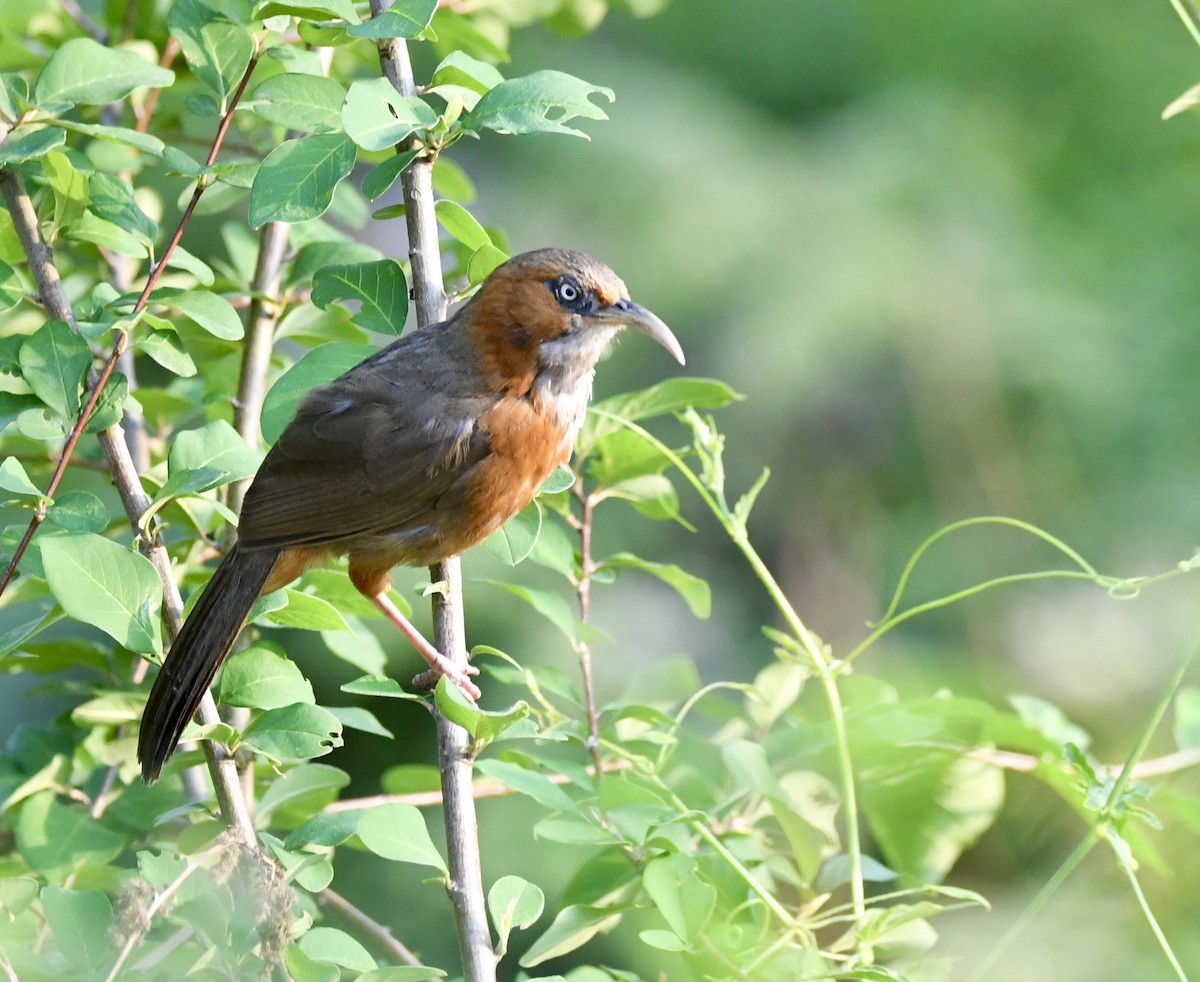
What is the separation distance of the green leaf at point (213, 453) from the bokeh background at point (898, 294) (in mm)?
3097

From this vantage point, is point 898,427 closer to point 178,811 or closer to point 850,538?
point 850,538

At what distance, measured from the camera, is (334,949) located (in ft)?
5.81

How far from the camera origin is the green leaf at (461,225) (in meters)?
2.39

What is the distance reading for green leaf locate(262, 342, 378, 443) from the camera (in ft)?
7.45

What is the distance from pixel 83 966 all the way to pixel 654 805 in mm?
774

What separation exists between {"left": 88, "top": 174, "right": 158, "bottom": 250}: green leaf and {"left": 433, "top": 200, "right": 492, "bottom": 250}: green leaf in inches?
19.0

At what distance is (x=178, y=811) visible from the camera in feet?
6.36

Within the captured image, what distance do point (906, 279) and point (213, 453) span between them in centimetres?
557

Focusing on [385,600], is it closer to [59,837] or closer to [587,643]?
[587,643]

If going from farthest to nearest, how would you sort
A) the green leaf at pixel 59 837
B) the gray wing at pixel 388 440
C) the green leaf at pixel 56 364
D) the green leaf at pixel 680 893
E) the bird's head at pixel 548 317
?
the bird's head at pixel 548 317 < the gray wing at pixel 388 440 < the green leaf at pixel 59 837 < the green leaf at pixel 56 364 < the green leaf at pixel 680 893

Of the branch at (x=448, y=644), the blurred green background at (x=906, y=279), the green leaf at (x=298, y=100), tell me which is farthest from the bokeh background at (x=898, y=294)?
the green leaf at (x=298, y=100)

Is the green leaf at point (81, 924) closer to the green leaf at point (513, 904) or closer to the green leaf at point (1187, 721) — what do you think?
the green leaf at point (513, 904)

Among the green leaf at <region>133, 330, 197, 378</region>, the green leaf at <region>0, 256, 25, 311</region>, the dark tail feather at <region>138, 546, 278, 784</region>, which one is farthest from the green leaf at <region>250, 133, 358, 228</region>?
the dark tail feather at <region>138, 546, 278, 784</region>

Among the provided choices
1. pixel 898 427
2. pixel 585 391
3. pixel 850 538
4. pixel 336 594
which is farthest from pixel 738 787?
pixel 898 427
